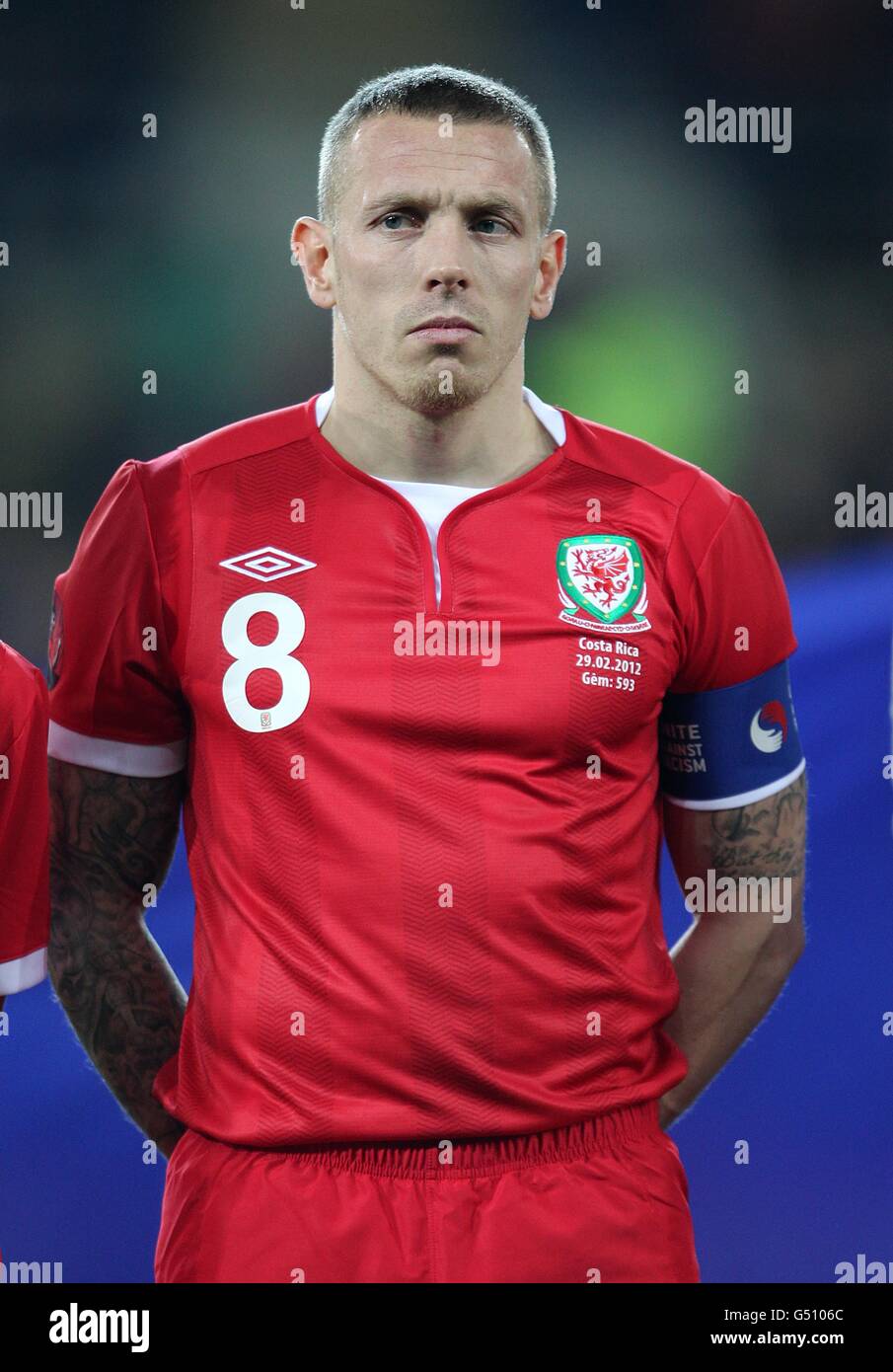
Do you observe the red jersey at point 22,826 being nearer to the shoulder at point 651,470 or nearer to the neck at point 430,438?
the neck at point 430,438

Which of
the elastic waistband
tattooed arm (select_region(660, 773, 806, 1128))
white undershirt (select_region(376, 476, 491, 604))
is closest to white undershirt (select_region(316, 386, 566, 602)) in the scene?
white undershirt (select_region(376, 476, 491, 604))

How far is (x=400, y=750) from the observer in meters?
2.10

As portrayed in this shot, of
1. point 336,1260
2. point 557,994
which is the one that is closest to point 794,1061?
point 557,994

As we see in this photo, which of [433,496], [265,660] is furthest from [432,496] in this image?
[265,660]

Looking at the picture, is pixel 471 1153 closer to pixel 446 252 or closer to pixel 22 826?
pixel 22 826

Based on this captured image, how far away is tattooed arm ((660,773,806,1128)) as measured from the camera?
7.93 ft

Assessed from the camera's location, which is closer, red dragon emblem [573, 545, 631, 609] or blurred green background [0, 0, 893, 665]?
red dragon emblem [573, 545, 631, 609]

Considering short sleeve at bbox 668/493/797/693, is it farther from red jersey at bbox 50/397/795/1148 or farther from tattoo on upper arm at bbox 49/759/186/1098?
tattoo on upper arm at bbox 49/759/186/1098

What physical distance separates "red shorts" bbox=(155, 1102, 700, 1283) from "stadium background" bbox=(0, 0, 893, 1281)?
1.68 feet

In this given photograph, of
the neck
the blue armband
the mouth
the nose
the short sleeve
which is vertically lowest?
the blue armband
